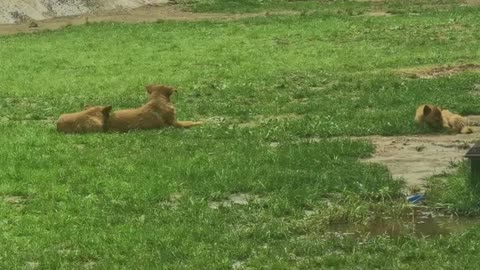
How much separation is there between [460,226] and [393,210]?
28.5 inches

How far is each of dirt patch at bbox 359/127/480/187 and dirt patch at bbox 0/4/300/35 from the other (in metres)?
20.6

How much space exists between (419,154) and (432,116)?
1435 mm

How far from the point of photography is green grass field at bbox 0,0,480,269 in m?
8.00

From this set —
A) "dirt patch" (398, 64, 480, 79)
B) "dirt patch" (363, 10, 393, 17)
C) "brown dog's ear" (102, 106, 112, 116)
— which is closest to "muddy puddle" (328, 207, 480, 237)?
"brown dog's ear" (102, 106, 112, 116)

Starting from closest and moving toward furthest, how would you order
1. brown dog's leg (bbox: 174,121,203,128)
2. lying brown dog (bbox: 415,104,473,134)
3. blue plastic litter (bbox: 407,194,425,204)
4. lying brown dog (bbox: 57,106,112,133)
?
blue plastic litter (bbox: 407,194,425,204) → lying brown dog (bbox: 415,104,473,134) → lying brown dog (bbox: 57,106,112,133) → brown dog's leg (bbox: 174,121,203,128)

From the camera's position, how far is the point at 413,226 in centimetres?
866

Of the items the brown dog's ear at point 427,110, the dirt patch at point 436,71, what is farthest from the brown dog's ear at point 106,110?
the dirt patch at point 436,71

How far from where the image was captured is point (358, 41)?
25109mm

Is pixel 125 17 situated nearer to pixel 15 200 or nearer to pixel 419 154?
pixel 419 154

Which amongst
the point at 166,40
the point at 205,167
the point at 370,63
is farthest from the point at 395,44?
the point at 205,167

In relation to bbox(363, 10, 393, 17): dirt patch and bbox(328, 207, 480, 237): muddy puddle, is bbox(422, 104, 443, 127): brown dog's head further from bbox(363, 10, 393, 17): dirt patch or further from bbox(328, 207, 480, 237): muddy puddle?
bbox(363, 10, 393, 17): dirt patch

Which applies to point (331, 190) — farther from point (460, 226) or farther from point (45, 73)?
point (45, 73)

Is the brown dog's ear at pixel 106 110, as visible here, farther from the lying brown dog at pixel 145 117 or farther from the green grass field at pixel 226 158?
the green grass field at pixel 226 158

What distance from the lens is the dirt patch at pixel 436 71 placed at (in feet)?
60.5
